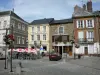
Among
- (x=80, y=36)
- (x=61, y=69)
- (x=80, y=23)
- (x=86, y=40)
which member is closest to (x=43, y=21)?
(x=80, y=23)

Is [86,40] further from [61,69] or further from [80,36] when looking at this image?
[61,69]

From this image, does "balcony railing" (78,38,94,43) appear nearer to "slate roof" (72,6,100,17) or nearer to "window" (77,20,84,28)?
Result: "window" (77,20,84,28)

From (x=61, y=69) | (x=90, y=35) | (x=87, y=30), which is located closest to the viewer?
(x=61, y=69)

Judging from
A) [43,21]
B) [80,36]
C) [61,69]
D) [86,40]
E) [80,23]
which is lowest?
[61,69]

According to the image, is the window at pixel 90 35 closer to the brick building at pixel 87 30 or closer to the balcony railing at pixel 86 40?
the brick building at pixel 87 30

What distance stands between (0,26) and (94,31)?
24.1 metres

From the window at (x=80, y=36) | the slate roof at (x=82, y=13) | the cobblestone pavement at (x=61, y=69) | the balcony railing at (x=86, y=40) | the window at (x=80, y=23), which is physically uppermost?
the slate roof at (x=82, y=13)

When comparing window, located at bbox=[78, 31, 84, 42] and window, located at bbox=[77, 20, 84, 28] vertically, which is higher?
window, located at bbox=[77, 20, 84, 28]

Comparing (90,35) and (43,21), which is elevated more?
(43,21)

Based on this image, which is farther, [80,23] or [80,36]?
[80,23]

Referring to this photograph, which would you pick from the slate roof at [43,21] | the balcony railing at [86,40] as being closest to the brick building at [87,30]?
the balcony railing at [86,40]

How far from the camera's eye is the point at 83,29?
48312mm

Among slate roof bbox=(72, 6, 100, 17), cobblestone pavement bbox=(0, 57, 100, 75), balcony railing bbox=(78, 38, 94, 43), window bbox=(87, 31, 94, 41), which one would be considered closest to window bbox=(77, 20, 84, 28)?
slate roof bbox=(72, 6, 100, 17)

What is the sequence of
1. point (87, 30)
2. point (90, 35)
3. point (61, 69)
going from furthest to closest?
point (87, 30), point (90, 35), point (61, 69)
